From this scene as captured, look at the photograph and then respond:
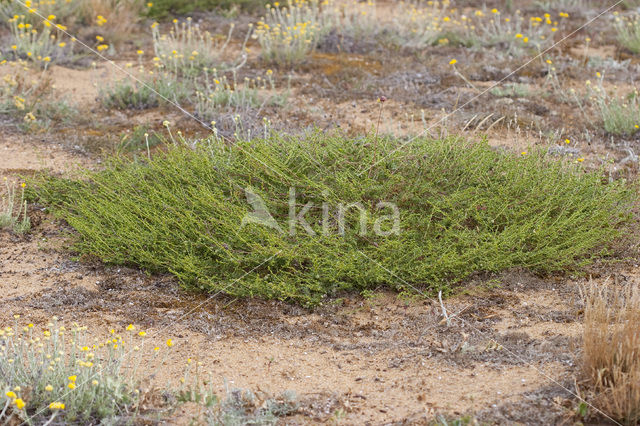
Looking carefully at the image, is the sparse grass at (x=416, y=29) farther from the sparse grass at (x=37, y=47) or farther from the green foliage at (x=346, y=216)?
the green foliage at (x=346, y=216)

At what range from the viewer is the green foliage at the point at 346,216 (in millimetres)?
4133

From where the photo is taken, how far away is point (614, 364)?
3.03m

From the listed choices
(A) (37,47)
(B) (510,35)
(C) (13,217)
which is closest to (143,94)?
(A) (37,47)

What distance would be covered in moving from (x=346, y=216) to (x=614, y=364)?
176 cm

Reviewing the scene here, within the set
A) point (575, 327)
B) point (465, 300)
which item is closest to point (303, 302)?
point (465, 300)

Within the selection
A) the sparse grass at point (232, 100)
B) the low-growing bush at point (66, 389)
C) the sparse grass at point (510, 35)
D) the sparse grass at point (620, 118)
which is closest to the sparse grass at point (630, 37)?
the sparse grass at point (510, 35)

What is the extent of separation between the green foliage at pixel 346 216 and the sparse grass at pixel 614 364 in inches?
39.8

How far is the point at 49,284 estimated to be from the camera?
4.32 meters

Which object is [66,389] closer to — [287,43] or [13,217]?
[13,217]

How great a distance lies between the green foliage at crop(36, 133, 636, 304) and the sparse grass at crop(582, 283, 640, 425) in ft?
3.31

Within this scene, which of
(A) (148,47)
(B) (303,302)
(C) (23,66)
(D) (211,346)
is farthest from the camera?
(A) (148,47)

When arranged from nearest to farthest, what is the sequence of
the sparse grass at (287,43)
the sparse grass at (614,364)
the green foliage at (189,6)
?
the sparse grass at (614,364)
the sparse grass at (287,43)
the green foliage at (189,6)

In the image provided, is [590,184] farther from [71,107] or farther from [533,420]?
[71,107]

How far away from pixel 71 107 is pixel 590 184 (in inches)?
175
